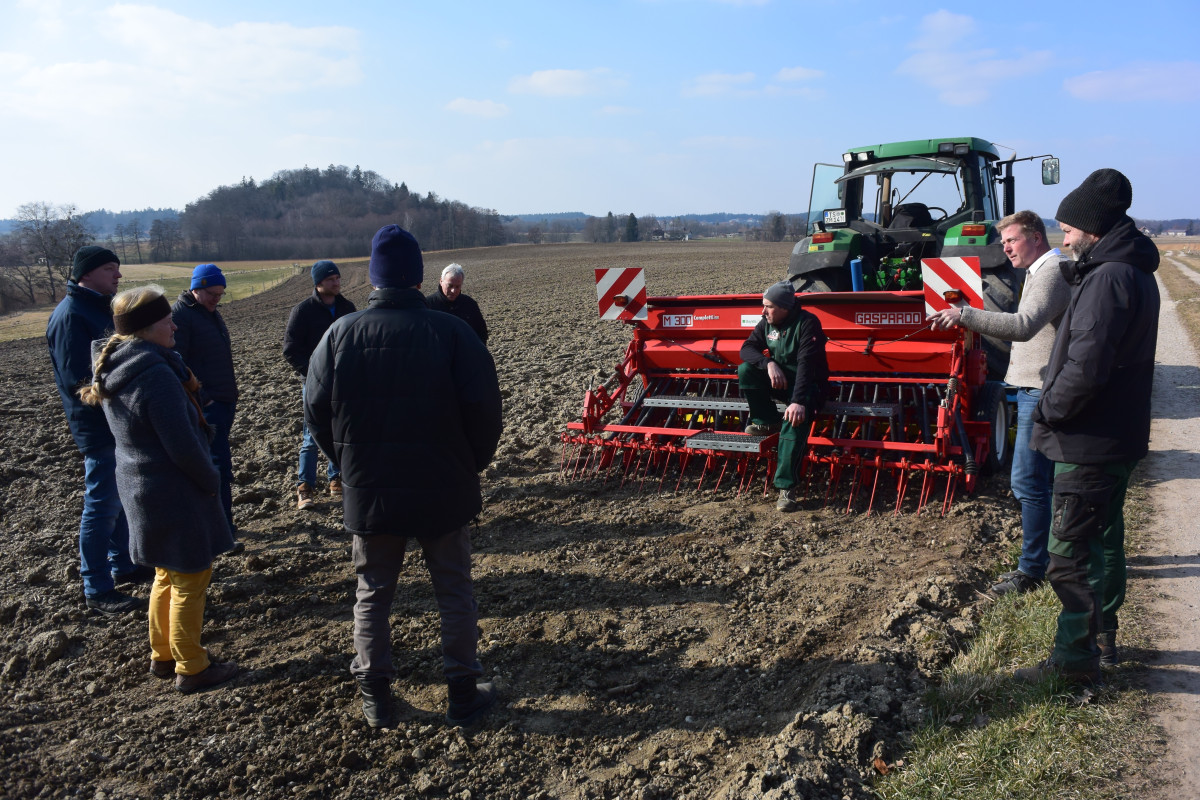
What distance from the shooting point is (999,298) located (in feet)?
18.8

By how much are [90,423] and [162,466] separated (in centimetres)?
117

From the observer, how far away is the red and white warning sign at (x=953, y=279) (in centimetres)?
478

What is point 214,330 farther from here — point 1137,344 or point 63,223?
point 63,223

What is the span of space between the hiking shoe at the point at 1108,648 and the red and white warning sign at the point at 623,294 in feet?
12.5

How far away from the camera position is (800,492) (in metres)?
5.18

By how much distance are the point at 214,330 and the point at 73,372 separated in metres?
0.84

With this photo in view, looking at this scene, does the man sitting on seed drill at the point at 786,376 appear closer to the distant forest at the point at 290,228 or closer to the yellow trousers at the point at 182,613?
the yellow trousers at the point at 182,613

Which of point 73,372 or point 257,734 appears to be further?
point 73,372

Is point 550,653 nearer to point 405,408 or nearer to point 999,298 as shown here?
point 405,408

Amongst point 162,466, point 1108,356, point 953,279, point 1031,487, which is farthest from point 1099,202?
point 162,466

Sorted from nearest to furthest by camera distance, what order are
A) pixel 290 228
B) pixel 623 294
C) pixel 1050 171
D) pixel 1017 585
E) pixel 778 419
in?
pixel 1017 585
pixel 778 419
pixel 623 294
pixel 1050 171
pixel 290 228

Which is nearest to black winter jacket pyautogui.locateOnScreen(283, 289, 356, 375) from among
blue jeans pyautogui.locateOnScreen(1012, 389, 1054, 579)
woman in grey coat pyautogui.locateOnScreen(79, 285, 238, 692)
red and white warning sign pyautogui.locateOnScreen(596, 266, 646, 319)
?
woman in grey coat pyautogui.locateOnScreen(79, 285, 238, 692)

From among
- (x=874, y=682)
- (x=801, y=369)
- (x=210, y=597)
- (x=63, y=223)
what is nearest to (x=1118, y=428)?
(x=874, y=682)

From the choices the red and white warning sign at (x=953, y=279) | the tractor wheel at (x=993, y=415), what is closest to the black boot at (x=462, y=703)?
the red and white warning sign at (x=953, y=279)
